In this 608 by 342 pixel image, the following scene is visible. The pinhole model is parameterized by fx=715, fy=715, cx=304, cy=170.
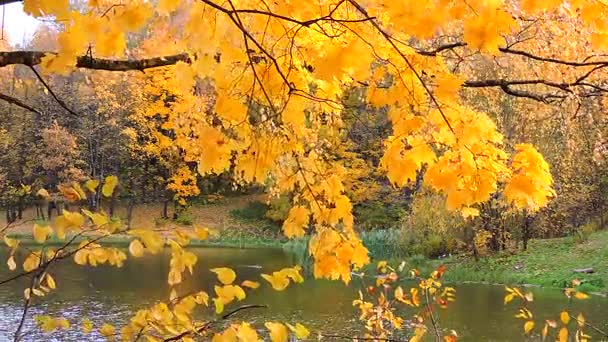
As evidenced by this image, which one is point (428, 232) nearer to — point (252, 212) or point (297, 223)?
point (252, 212)

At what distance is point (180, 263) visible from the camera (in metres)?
1.80

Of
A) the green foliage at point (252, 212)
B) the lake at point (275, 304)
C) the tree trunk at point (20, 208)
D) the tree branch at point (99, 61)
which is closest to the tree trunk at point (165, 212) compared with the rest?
the green foliage at point (252, 212)

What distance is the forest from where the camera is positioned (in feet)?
5.22

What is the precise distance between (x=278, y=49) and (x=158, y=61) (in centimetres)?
82

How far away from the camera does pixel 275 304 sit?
1159 centimetres

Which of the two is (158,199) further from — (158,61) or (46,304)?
(158,61)

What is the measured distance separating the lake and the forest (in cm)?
6

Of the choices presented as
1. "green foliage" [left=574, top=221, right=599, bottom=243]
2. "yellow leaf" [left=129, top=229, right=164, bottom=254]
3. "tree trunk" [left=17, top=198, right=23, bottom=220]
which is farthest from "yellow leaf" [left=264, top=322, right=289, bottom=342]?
"tree trunk" [left=17, top=198, right=23, bottom=220]

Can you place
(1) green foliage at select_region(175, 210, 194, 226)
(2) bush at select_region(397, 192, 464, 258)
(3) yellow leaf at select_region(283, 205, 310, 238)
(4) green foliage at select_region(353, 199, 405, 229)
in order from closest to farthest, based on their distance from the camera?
(3) yellow leaf at select_region(283, 205, 310, 238)
(2) bush at select_region(397, 192, 464, 258)
(4) green foliage at select_region(353, 199, 405, 229)
(1) green foliage at select_region(175, 210, 194, 226)

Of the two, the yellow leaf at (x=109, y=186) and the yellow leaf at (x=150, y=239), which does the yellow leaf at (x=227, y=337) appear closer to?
the yellow leaf at (x=150, y=239)

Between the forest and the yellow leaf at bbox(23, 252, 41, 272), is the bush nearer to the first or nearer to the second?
the forest

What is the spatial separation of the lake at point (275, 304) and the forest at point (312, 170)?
63mm

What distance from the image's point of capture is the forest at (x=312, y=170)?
159 centimetres

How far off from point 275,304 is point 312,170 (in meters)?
9.88
